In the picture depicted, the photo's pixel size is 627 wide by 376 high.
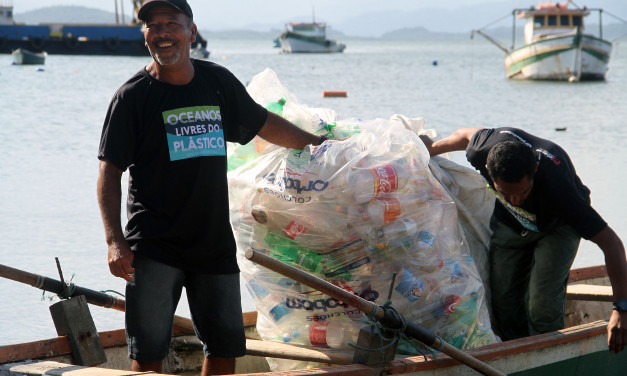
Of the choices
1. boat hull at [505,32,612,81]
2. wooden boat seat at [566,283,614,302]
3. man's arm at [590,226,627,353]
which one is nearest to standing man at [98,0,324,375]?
man's arm at [590,226,627,353]

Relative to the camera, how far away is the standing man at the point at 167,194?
8.60 ft

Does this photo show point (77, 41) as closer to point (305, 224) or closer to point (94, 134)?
point (94, 134)

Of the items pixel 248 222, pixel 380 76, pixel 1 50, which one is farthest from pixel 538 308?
pixel 1 50

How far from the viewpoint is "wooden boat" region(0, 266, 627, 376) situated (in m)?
2.88

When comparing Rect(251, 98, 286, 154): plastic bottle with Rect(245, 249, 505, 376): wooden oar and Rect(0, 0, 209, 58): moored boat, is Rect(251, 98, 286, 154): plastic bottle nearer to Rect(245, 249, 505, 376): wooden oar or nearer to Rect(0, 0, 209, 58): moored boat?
Rect(245, 249, 505, 376): wooden oar

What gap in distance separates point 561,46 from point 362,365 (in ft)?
86.4

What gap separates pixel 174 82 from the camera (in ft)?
9.00

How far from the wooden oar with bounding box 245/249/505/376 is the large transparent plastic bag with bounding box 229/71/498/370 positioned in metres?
0.32

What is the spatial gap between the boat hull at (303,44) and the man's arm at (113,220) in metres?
58.5

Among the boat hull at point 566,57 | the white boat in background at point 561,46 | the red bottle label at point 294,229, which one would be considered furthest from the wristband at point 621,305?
the boat hull at point 566,57

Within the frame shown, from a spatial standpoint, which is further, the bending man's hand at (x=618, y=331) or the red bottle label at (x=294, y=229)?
the red bottle label at (x=294, y=229)

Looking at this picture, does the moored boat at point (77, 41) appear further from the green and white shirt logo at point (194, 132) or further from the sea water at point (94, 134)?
the green and white shirt logo at point (194, 132)

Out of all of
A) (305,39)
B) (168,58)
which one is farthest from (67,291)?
(305,39)

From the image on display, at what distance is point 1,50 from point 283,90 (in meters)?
44.2
